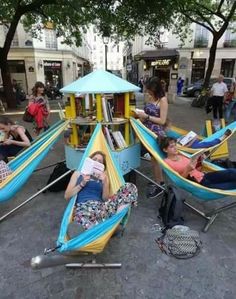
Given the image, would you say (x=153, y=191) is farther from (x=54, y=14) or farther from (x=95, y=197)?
(x=54, y=14)

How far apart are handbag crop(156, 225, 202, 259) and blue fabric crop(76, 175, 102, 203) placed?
0.76 m

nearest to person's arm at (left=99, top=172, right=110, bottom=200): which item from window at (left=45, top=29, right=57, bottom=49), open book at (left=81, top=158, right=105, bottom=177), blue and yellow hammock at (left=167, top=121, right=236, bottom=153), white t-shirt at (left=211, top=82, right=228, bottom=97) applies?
open book at (left=81, top=158, right=105, bottom=177)

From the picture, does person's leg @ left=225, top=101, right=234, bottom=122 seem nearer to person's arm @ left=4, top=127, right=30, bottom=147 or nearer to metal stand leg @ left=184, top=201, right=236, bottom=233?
metal stand leg @ left=184, top=201, right=236, bottom=233

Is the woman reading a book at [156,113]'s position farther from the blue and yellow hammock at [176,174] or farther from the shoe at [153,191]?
the blue and yellow hammock at [176,174]

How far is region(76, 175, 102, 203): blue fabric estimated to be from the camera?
240 cm

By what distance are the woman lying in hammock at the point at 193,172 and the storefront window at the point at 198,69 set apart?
2053 centimetres

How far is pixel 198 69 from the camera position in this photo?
22.0m

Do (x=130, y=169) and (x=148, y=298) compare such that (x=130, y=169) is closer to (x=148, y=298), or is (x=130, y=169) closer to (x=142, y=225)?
(x=142, y=225)

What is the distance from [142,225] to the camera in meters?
2.84

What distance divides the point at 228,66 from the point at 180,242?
2200 cm

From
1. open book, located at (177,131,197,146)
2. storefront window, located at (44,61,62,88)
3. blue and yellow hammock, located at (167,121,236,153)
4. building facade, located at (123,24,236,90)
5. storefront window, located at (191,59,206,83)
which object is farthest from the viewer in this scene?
storefront window, located at (44,61,62,88)

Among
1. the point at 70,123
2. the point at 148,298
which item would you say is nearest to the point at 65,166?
the point at 70,123

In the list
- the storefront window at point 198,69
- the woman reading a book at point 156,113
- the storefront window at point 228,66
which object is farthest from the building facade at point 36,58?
the woman reading a book at point 156,113

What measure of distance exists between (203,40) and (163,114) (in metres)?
20.2
